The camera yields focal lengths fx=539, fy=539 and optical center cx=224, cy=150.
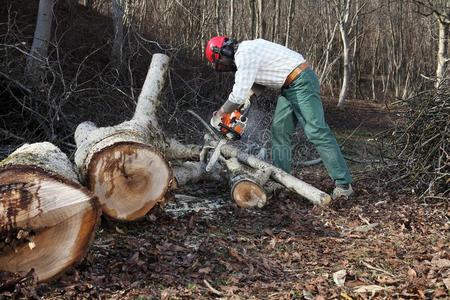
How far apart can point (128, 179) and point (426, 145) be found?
3.15 meters

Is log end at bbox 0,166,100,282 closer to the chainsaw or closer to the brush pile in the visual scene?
the chainsaw

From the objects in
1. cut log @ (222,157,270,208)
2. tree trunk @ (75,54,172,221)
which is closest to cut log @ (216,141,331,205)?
cut log @ (222,157,270,208)

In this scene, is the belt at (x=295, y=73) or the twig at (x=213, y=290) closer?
the twig at (x=213, y=290)

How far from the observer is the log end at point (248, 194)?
504cm

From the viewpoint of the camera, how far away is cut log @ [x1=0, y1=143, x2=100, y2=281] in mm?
3004

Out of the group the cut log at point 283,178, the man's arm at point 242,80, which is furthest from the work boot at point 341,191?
the man's arm at point 242,80

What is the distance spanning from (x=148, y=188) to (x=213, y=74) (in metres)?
7.48

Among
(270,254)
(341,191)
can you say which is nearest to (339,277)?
(270,254)

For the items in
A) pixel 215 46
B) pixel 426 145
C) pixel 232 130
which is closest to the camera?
pixel 232 130

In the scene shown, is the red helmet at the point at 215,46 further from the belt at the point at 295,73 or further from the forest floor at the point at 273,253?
the forest floor at the point at 273,253

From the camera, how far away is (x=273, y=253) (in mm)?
3885

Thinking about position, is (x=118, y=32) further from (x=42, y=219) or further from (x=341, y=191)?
(x=42, y=219)

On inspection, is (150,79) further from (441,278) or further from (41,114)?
(441,278)

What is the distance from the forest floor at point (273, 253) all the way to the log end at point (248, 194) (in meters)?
0.08
